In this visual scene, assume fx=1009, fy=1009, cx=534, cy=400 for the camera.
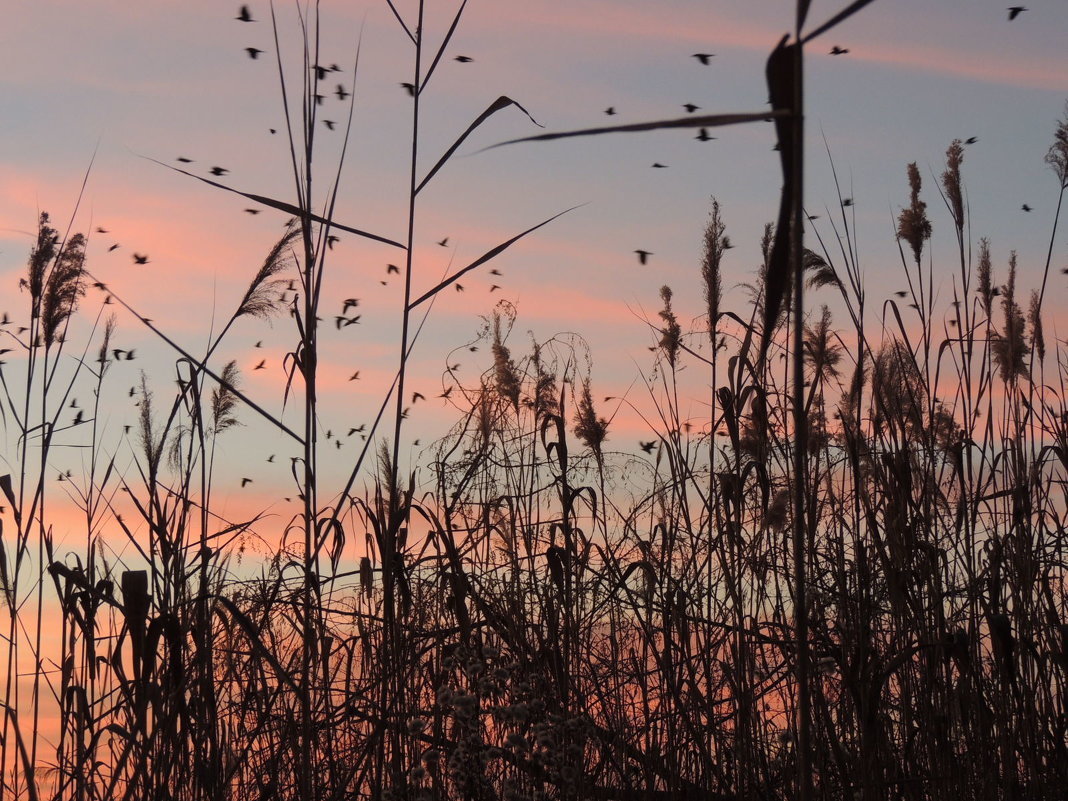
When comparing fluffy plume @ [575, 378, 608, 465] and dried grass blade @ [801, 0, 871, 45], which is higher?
fluffy plume @ [575, 378, 608, 465]

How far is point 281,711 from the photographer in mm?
3396

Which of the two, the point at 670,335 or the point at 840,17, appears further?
the point at 670,335

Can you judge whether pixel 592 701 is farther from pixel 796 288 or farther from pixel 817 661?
pixel 796 288

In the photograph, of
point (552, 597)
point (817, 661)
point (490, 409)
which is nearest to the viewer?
point (817, 661)

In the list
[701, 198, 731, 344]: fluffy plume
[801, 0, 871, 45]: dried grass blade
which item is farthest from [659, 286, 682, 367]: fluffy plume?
[801, 0, 871, 45]: dried grass blade

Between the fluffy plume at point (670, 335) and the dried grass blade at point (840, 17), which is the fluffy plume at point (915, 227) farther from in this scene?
the dried grass blade at point (840, 17)

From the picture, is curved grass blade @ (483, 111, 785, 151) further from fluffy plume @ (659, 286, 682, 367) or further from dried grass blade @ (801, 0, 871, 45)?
fluffy plume @ (659, 286, 682, 367)

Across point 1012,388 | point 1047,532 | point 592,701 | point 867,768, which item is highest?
point 1012,388

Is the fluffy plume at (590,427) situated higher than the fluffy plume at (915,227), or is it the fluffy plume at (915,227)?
the fluffy plume at (915,227)

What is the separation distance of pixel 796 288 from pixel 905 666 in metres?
2.43

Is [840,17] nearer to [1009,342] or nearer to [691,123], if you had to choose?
[691,123]

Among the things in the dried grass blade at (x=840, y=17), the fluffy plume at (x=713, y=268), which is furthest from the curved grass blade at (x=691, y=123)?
the fluffy plume at (x=713, y=268)

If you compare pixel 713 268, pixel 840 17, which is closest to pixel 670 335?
pixel 713 268

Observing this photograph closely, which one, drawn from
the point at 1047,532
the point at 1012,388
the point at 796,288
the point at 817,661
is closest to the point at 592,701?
the point at 817,661
